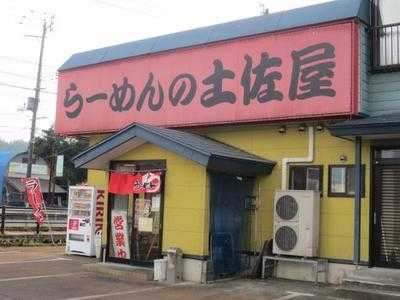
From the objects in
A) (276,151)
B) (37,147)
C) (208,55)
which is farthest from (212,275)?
(37,147)

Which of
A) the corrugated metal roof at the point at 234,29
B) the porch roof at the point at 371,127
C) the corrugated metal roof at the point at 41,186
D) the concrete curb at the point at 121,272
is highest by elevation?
the corrugated metal roof at the point at 234,29

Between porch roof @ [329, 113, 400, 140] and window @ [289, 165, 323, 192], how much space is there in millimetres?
1381

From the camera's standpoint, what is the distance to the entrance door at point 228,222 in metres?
12.7

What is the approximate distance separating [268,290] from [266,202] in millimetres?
2707

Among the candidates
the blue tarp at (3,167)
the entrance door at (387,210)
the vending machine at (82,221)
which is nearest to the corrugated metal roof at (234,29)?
the entrance door at (387,210)

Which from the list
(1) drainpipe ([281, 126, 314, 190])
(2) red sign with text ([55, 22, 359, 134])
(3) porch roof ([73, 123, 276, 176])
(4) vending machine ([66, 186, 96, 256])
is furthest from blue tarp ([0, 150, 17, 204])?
(1) drainpipe ([281, 126, 314, 190])

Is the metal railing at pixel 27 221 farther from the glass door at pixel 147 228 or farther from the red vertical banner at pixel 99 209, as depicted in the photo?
the glass door at pixel 147 228

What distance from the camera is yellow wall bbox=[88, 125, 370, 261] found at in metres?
12.4

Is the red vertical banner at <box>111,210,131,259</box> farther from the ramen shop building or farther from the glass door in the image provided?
the glass door

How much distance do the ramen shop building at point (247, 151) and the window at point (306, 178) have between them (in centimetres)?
3

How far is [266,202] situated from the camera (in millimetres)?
13797

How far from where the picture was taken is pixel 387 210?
12.2 m

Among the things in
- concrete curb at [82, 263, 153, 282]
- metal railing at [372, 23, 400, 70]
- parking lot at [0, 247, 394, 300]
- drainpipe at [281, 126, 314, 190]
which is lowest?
parking lot at [0, 247, 394, 300]

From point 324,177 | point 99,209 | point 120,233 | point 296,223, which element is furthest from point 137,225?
point 324,177
